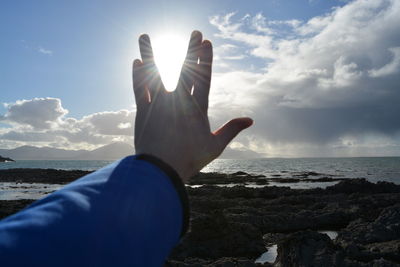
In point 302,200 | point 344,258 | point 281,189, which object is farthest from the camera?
point 281,189

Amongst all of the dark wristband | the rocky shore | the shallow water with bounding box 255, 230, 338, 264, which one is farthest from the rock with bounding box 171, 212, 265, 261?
the dark wristband

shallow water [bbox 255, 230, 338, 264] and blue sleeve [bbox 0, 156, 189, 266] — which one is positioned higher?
blue sleeve [bbox 0, 156, 189, 266]

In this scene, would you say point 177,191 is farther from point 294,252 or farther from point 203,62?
point 294,252

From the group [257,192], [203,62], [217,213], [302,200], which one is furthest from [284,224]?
[203,62]

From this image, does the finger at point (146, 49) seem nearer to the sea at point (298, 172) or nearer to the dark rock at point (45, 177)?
the sea at point (298, 172)

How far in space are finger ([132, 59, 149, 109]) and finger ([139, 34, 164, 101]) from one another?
29 mm

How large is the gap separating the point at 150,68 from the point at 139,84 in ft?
0.35

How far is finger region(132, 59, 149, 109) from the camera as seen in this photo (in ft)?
5.57

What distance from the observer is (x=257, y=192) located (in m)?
22.5

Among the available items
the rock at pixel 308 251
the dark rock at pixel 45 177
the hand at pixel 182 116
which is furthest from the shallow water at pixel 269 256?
the dark rock at pixel 45 177

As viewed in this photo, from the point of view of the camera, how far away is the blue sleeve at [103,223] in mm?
709

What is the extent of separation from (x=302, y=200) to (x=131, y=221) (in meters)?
19.0

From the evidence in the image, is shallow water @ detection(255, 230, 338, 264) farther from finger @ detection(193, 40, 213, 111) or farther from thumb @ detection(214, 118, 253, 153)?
finger @ detection(193, 40, 213, 111)

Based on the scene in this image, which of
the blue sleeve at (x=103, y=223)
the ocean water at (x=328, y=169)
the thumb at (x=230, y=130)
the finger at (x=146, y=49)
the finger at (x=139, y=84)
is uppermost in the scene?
the finger at (x=146, y=49)
